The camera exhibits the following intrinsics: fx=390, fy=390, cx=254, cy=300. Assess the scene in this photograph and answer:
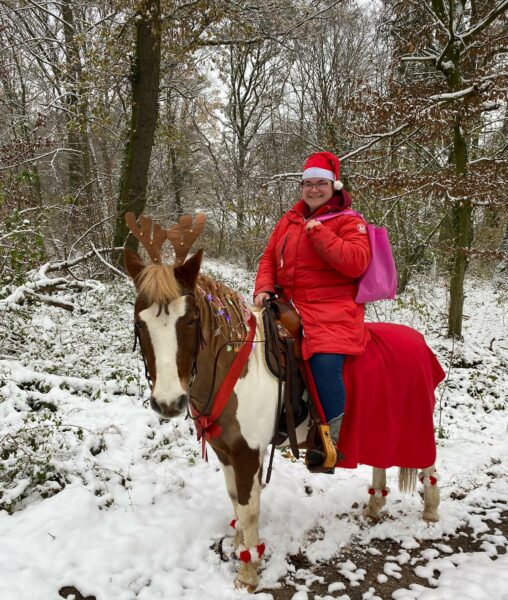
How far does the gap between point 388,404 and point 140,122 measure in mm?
8376

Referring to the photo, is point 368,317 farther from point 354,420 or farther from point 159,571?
point 159,571

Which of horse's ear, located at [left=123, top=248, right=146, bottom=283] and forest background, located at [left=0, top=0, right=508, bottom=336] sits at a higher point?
forest background, located at [left=0, top=0, right=508, bottom=336]

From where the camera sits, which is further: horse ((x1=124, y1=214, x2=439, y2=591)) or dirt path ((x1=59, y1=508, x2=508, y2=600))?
dirt path ((x1=59, y1=508, x2=508, y2=600))

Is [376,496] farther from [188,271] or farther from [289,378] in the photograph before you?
[188,271]

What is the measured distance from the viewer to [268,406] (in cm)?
265

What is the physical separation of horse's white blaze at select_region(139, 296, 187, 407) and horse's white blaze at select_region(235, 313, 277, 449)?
622 millimetres

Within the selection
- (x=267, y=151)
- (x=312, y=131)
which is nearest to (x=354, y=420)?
(x=312, y=131)

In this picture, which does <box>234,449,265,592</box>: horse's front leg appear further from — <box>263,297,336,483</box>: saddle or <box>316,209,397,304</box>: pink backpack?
<box>316,209,397,304</box>: pink backpack

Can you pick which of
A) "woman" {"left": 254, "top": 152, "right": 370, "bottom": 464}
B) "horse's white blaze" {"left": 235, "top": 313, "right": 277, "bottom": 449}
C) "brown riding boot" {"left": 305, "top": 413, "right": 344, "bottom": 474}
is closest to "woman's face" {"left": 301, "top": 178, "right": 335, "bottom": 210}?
"woman" {"left": 254, "top": 152, "right": 370, "bottom": 464}

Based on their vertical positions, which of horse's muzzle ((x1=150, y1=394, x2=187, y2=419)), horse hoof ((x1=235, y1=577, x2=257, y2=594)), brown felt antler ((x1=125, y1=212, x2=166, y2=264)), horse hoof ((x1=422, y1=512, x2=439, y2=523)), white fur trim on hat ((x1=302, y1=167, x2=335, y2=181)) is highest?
white fur trim on hat ((x1=302, y1=167, x2=335, y2=181))

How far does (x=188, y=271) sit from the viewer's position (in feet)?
7.09

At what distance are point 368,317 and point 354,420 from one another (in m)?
6.92

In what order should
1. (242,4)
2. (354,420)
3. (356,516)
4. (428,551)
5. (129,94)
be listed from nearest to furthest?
(354,420)
(428,551)
(356,516)
(242,4)
(129,94)

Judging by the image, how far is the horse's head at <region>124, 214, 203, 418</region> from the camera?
2006 mm
